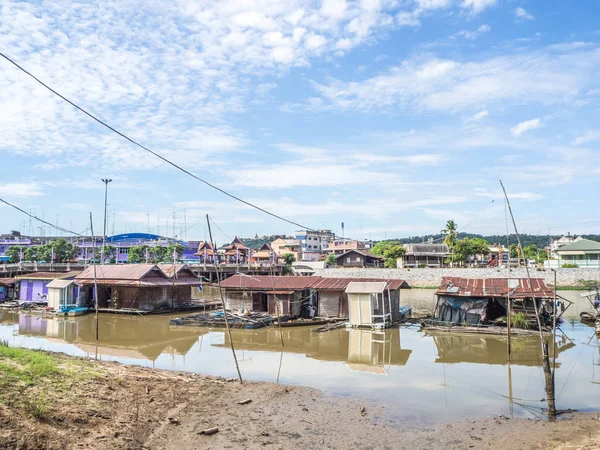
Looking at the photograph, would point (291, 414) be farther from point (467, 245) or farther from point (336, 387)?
point (467, 245)

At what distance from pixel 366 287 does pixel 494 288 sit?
25.3 ft

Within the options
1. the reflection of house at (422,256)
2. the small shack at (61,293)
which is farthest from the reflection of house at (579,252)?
the small shack at (61,293)

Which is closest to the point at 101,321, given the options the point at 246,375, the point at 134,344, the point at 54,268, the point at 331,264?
the point at 134,344

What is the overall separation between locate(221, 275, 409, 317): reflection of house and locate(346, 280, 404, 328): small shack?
1153 mm

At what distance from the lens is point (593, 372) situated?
17125 millimetres

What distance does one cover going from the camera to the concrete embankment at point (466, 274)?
171ft

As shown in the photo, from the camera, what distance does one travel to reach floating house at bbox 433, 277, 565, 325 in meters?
26.9

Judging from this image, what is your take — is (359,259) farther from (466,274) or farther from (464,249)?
(466,274)

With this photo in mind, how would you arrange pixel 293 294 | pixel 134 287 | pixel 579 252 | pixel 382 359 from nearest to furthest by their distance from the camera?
pixel 382 359, pixel 293 294, pixel 134 287, pixel 579 252

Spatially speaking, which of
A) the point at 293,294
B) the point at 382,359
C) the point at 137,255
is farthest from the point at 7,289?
the point at 382,359

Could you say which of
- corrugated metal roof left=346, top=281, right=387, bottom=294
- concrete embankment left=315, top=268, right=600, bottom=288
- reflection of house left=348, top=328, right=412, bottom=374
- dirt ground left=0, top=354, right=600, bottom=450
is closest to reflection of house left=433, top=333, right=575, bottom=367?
reflection of house left=348, top=328, right=412, bottom=374

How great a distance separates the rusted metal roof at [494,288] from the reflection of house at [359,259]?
4620 centimetres

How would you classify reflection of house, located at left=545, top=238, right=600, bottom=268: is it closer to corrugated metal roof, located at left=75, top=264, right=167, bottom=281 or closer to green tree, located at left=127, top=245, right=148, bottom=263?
corrugated metal roof, located at left=75, top=264, right=167, bottom=281

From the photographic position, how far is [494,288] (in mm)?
27859
